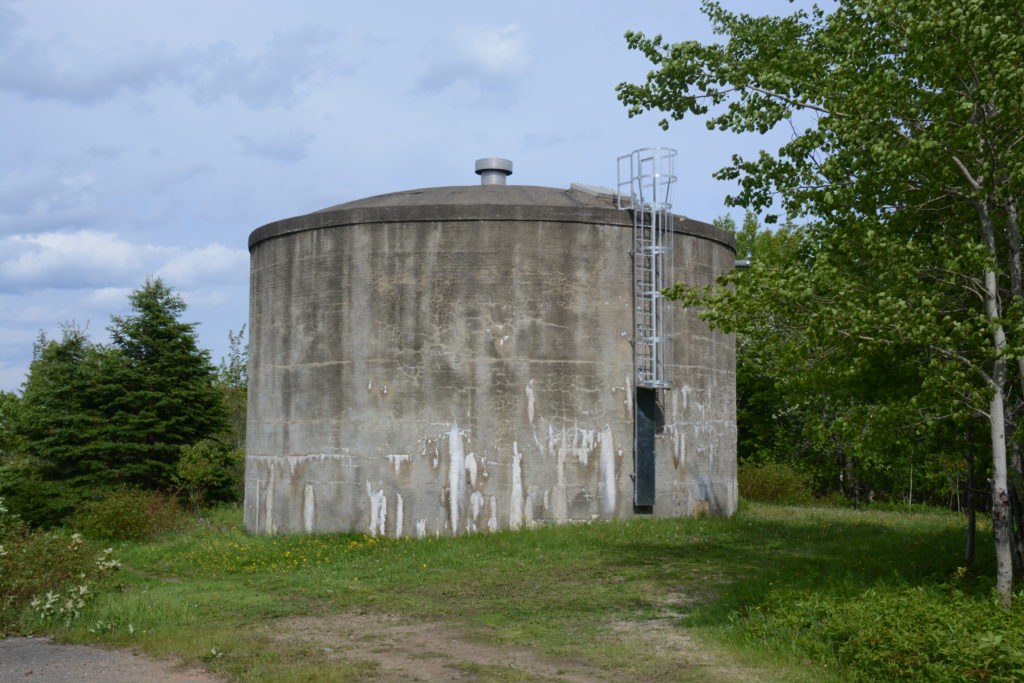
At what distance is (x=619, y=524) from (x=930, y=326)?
958 cm

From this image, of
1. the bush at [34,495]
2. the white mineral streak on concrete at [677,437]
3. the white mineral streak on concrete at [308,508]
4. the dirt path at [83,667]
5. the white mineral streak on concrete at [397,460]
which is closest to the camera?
the dirt path at [83,667]

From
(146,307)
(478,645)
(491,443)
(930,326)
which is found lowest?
(478,645)

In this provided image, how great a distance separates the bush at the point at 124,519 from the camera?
21.9 metres

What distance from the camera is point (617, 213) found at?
19344 mm

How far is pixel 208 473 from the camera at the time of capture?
28.2 m

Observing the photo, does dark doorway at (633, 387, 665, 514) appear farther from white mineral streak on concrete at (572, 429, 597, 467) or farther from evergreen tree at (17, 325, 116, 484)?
A: evergreen tree at (17, 325, 116, 484)

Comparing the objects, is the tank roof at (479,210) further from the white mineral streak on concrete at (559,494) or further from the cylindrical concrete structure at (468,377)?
the white mineral streak on concrete at (559,494)

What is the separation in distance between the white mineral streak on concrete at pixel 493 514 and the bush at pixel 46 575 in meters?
6.64

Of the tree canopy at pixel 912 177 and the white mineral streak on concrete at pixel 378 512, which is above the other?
the tree canopy at pixel 912 177

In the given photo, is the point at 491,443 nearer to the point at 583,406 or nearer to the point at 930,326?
the point at 583,406

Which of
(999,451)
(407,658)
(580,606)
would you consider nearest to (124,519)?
(580,606)

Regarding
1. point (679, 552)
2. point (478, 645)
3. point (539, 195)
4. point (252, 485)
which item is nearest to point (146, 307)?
point (252, 485)

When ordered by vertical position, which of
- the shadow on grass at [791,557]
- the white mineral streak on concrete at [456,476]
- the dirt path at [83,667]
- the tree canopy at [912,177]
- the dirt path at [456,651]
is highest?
the tree canopy at [912,177]

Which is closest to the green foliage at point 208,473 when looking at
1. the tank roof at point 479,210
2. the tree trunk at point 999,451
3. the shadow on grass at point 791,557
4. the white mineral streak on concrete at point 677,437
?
the tank roof at point 479,210
